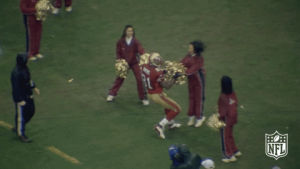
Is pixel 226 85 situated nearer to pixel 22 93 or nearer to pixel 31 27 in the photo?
pixel 22 93

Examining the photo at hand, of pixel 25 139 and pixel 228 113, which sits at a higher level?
pixel 228 113

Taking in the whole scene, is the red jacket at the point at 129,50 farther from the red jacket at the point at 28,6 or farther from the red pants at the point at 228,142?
the red pants at the point at 228,142

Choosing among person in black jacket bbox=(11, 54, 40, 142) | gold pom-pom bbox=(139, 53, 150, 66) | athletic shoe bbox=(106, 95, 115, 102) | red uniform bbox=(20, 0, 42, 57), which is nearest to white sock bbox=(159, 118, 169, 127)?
gold pom-pom bbox=(139, 53, 150, 66)

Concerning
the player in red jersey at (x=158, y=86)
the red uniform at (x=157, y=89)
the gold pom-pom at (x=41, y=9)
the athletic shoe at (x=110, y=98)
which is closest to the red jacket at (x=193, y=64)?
the player in red jersey at (x=158, y=86)

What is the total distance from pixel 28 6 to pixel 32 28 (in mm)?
639

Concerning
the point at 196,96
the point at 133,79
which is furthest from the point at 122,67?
the point at 133,79

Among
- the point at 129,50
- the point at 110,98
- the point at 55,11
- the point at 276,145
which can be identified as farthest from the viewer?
the point at 55,11

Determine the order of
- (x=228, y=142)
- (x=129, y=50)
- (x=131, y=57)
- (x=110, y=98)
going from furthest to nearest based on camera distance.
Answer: (x=110, y=98), (x=131, y=57), (x=129, y=50), (x=228, y=142)

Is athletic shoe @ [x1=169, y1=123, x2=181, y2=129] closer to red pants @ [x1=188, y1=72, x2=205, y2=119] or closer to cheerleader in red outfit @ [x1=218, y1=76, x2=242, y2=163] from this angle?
red pants @ [x1=188, y1=72, x2=205, y2=119]

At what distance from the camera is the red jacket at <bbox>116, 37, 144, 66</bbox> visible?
667 inches

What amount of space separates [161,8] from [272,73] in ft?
16.6

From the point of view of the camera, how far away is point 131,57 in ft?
56.1

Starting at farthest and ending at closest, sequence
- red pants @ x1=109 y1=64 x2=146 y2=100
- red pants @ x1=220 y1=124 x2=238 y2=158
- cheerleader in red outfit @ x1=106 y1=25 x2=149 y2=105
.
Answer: red pants @ x1=109 y1=64 x2=146 y2=100, cheerleader in red outfit @ x1=106 y1=25 x2=149 y2=105, red pants @ x1=220 y1=124 x2=238 y2=158

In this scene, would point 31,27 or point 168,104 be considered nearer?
point 168,104
